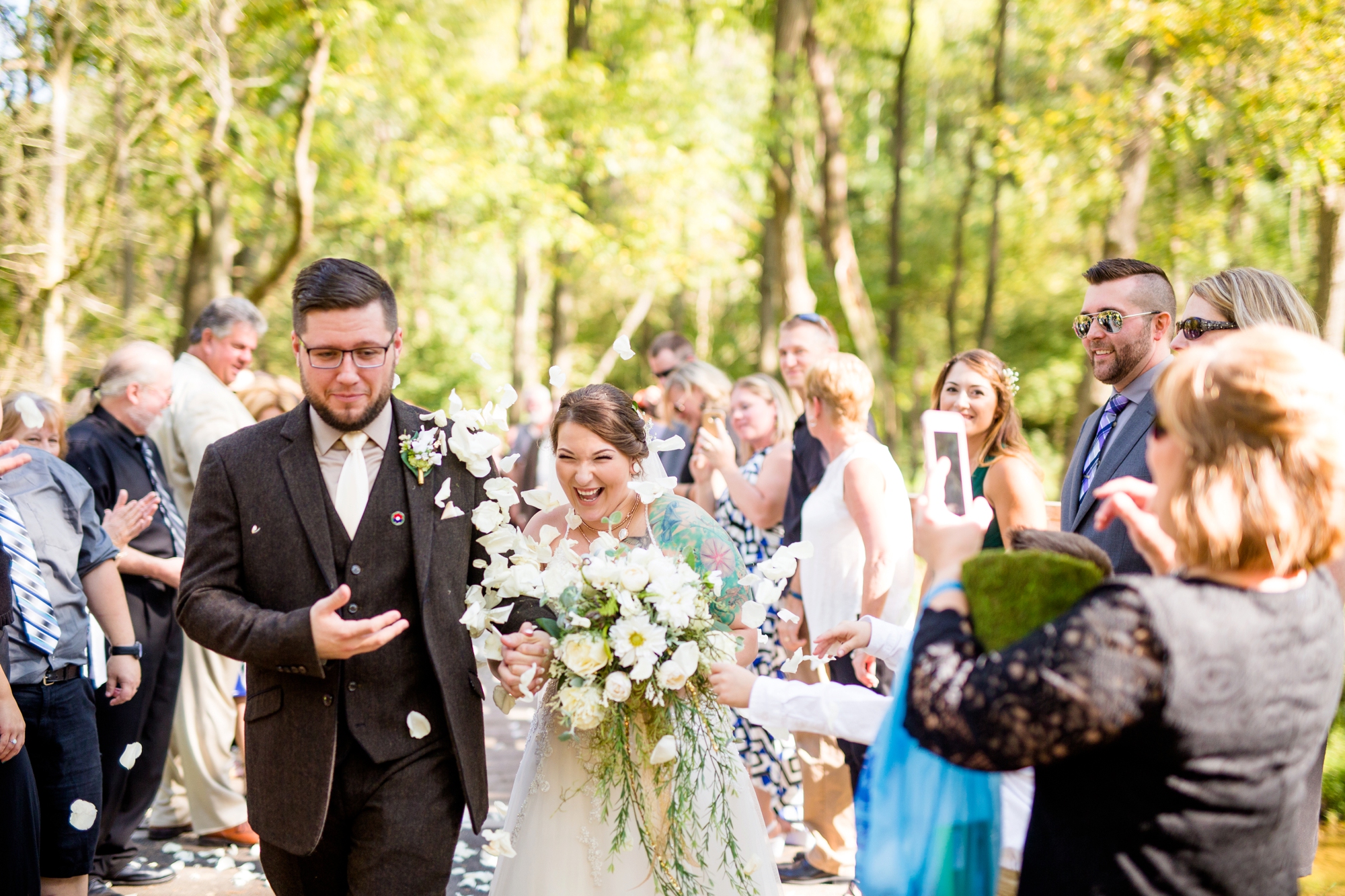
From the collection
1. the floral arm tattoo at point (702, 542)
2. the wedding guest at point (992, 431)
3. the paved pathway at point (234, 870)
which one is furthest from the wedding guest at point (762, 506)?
the floral arm tattoo at point (702, 542)

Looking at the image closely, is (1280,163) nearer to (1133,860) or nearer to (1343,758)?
(1343,758)

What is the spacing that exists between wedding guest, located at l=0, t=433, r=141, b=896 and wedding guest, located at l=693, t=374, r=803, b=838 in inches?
108

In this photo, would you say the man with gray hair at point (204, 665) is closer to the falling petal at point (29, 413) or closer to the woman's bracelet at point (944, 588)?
the falling petal at point (29, 413)

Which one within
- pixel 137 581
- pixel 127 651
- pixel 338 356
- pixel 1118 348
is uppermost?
pixel 1118 348

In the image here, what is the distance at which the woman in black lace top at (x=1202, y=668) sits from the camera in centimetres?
172

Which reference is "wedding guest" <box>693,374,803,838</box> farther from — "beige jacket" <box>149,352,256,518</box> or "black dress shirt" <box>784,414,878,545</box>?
"beige jacket" <box>149,352,256,518</box>

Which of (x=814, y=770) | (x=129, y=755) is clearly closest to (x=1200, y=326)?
(x=814, y=770)

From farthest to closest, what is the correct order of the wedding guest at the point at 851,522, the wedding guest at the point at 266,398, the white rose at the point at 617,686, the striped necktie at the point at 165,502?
1. the wedding guest at the point at 266,398
2. the striped necktie at the point at 165,502
3. the wedding guest at the point at 851,522
4. the white rose at the point at 617,686

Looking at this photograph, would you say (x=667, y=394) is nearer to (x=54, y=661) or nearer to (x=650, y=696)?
(x=54, y=661)

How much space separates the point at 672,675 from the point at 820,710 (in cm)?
40

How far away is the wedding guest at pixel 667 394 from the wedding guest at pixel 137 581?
3023 mm

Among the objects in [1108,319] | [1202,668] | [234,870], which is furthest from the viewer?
[234,870]

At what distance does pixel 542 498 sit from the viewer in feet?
10.9

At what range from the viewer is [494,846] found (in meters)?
2.95
